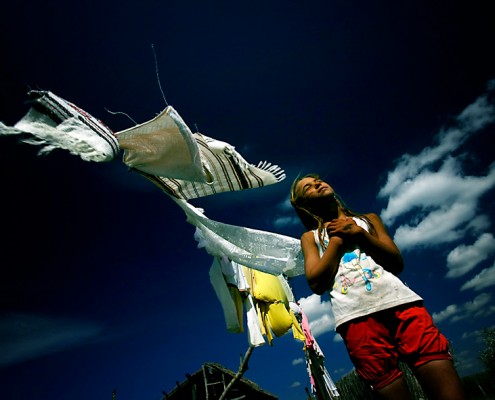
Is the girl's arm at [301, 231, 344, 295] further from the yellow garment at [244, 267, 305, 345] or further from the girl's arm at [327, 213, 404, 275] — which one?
the yellow garment at [244, 267, 305, 345]

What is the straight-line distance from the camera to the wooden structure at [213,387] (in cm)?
998

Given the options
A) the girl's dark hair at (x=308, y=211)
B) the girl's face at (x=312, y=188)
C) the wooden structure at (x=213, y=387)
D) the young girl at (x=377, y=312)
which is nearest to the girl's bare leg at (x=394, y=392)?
the young girl at (x=377, y=312)

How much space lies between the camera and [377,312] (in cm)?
130

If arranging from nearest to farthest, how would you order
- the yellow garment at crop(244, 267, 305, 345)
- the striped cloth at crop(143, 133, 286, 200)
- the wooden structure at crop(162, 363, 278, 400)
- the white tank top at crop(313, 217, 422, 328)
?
the white tank top at crop(313, 217, 422, 328), the striped cloth at crop(143, 133, 286, 200), the yellow garment at crop(244, 267, 305, 345), the wooden structure at crop(162, 363, 278, 400)

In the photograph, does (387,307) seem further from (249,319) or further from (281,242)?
(249,319)

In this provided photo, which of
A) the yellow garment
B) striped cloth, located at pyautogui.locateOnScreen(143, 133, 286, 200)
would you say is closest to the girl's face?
striped cloth, located at pyautogui.locateOnScreen(143, 133, 286, 200)

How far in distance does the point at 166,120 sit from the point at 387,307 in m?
1.65

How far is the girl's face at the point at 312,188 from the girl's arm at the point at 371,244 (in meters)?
0.28

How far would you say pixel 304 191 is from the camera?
182cm

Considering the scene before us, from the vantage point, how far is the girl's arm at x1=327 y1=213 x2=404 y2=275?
1.44m

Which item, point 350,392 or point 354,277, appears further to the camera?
point 350,392

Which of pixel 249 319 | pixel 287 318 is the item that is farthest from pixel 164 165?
pixel 287 318

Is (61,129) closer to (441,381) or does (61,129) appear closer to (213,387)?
(441,381)

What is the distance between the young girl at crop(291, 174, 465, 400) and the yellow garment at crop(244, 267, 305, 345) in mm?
3368
